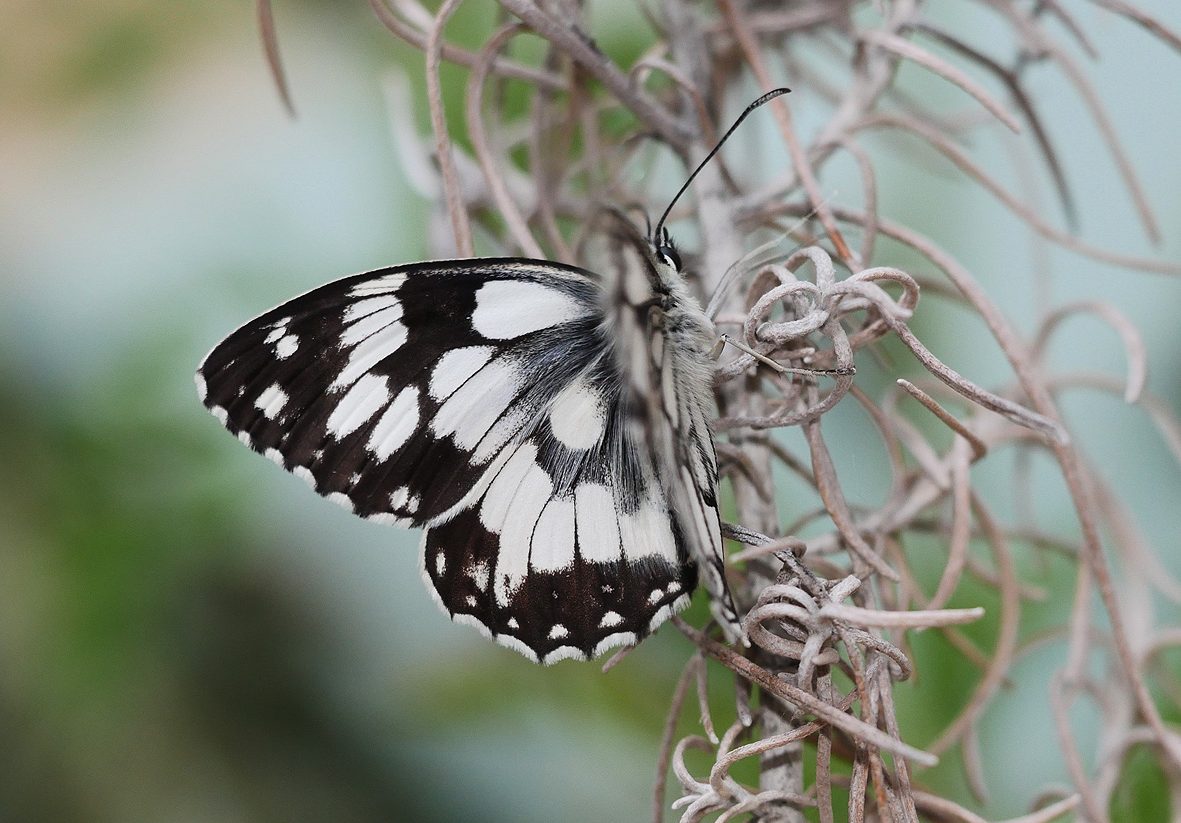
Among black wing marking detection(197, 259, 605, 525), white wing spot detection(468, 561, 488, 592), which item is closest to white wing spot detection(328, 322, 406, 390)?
black wing marking detection(197, 259, 605, 525)

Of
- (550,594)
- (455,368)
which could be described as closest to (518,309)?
(455,368)

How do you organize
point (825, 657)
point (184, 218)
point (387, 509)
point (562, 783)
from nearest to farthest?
point (825, 657) < point (387, 509) < point (562, 783) < point (184, 218)

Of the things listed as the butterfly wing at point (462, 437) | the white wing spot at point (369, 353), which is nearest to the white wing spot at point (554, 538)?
the butterfly wing at point (462, 437)

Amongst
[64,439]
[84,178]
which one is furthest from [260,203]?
[64,439]

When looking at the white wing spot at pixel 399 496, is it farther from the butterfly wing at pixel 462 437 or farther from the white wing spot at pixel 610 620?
the white wing spot at pixel 610 620

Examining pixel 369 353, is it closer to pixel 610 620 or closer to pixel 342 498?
pixel 342 498

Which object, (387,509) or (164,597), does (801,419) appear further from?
(164,597)

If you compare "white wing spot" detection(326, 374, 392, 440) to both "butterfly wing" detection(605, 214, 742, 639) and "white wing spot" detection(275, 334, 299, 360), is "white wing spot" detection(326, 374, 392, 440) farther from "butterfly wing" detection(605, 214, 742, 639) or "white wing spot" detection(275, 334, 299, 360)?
"butterfly wing" detection(605, 214, 742, 639)
